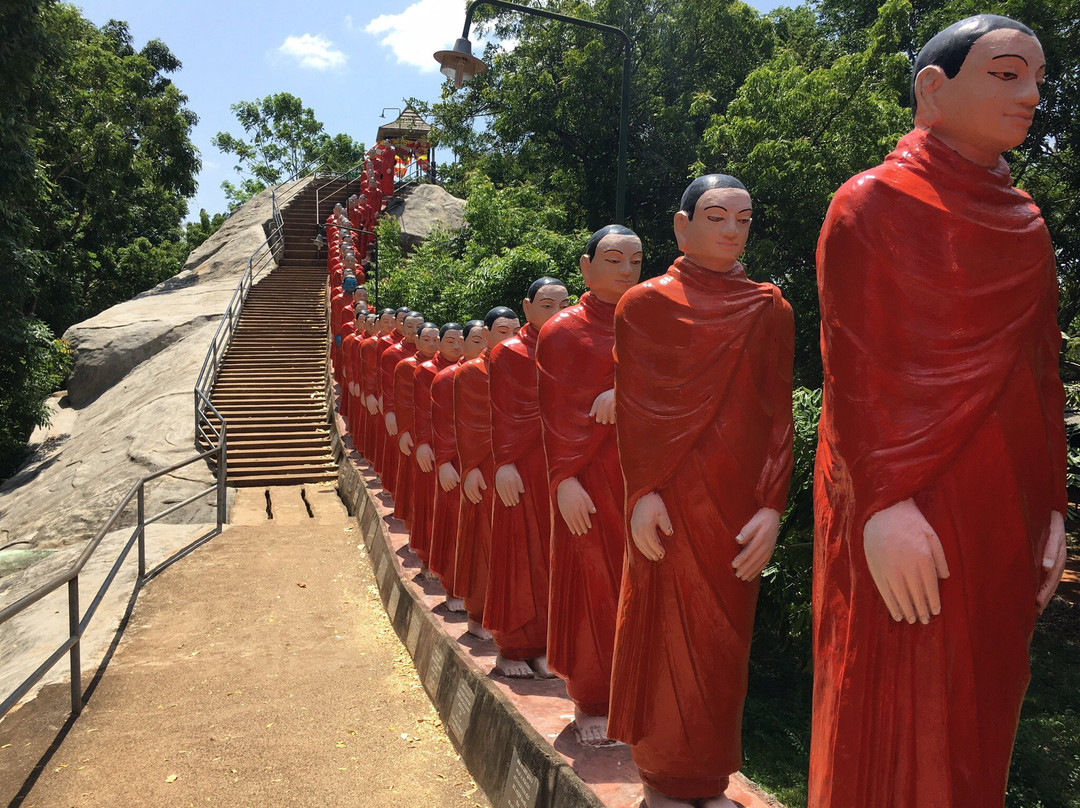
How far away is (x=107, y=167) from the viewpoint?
69.4 ft

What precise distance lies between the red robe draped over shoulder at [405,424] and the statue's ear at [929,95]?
→ 19.8 ft

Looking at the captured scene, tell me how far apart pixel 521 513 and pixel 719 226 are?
7.63 feet

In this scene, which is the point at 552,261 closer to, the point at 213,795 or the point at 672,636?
the point at 213,795

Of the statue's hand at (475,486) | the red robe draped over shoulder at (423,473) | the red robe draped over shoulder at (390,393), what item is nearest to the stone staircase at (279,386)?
the red robe draped over shoulder at (390,393)

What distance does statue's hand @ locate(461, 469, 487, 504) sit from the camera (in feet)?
17.7

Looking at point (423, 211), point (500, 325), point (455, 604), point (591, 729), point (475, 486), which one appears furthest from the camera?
point (423, 211)

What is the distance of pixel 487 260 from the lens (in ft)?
44.1

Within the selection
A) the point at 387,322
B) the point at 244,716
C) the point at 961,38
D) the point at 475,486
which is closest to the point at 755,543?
the point at 961,38

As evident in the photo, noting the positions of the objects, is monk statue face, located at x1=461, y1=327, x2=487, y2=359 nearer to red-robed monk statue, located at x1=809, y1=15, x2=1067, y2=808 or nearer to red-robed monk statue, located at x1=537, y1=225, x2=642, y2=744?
red-robed monk statue, located at x1=537, y1=225, x2=642, y2=744

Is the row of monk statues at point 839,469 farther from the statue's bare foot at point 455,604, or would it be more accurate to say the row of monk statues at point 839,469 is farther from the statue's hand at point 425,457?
the statue's hand at point 425,457

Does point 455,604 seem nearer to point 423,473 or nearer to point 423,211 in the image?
point 423,473

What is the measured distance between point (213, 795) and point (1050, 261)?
4.53 meters

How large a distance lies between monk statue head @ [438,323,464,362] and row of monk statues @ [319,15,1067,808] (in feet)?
6.93

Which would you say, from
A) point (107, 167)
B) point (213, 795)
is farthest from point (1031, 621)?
point (107, 167)
